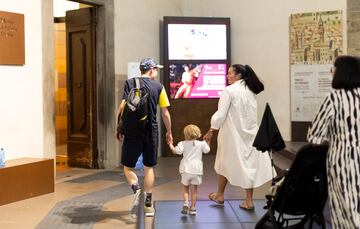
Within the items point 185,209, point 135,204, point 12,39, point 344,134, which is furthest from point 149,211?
point 12,39

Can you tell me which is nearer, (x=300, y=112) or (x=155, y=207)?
(x=155, y=207)

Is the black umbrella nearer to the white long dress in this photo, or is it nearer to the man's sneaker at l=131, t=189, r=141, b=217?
the white long dress

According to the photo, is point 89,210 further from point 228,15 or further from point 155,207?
point 228,15

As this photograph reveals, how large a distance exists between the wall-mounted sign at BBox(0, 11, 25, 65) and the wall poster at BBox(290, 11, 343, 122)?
14.8 feet

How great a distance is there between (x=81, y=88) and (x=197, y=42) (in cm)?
217

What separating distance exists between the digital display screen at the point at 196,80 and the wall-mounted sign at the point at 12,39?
322 cm

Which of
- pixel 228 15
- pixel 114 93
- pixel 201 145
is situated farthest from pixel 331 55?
pixel 201 145

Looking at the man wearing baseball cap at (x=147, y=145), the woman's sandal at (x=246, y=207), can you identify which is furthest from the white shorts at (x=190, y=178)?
the woman's sandal at (x=246, y=207)

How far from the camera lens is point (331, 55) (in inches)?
328

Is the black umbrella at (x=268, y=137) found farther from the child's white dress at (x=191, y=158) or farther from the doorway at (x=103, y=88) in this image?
the doorway at (x=103, y=88)

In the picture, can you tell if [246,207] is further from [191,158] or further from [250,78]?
[250,78]

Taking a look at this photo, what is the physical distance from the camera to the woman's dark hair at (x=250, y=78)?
5.02 metres

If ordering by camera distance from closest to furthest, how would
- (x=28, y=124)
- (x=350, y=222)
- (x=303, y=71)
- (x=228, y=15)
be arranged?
(x=350, y=222)
(x=28, y=124)
(x=303, y=71)
(x=228, y=15)

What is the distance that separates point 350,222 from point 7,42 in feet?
14.7
